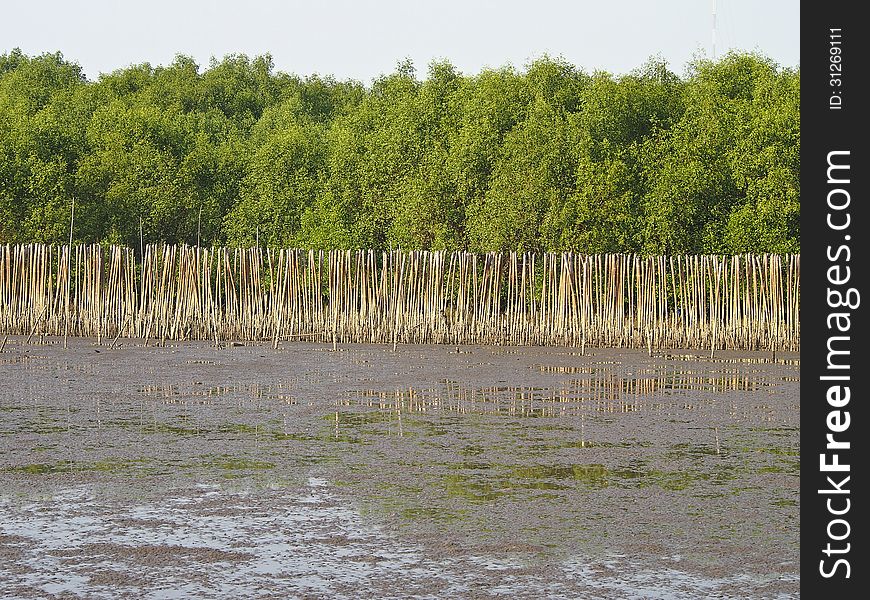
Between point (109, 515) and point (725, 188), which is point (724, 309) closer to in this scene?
point (725, 188)

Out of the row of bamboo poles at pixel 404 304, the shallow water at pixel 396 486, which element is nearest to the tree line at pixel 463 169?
the row of bamboo poles at pixel 404 304

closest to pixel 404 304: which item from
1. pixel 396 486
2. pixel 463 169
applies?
pixel 463 169

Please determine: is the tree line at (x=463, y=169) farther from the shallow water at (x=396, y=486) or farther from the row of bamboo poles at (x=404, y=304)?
the shallow water at (x=396, y=486)

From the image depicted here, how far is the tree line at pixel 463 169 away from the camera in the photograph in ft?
87.4

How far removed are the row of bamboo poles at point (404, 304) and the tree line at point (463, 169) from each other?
2.84 m

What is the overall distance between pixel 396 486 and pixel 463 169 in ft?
73.3

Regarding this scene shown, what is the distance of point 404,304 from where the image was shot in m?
21.0

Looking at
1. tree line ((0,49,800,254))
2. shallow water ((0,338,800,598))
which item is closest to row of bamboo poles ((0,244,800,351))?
tree line ((0,49,800,254))

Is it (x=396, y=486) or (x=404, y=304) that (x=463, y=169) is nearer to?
(x=404, y=304)

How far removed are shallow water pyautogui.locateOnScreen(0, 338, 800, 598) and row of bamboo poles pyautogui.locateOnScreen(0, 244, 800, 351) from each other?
451 centimetres

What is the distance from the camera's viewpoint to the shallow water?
6.19 meters

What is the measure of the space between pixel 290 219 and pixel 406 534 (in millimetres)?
31812

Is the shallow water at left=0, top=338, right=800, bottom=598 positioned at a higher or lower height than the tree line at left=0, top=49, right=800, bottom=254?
lower

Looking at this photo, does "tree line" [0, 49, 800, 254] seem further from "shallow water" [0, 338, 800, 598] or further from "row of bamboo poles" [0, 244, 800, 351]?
"shallow water" [0, 338, 800, 598]
